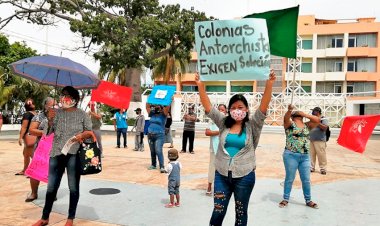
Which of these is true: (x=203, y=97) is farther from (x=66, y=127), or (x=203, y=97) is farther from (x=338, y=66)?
Result: (x=338, y=66)

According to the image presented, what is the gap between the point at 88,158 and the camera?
205 inches

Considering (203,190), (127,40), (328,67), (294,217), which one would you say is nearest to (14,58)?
(127,40)

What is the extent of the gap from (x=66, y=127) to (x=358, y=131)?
5823 millimetres

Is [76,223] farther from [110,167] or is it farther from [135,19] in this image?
[135,19]

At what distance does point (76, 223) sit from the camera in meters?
5.34

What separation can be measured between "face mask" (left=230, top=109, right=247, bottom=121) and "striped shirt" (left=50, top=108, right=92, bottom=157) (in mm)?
2175

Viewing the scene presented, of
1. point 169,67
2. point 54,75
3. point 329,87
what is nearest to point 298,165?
point 54,75

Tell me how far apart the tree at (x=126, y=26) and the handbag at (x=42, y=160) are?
61.3 feet

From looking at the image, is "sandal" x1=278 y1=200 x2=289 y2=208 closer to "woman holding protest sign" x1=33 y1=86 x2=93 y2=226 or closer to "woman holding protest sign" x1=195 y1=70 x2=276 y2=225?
"woman holding protest sign" x1=195 y1=70 x2=276 y2=225

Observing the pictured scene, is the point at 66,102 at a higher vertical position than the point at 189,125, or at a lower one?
higher

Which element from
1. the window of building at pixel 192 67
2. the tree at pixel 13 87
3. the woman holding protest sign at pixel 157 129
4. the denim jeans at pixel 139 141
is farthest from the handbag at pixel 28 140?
the window of building at pixel 192 67

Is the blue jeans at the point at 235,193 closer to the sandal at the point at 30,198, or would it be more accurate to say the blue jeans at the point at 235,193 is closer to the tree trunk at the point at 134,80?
the sandal at the point at 30,198

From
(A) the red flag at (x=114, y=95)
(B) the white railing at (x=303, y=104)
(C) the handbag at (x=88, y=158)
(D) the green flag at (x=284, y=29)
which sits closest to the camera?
(D) the green flag at (x=284, y=29)

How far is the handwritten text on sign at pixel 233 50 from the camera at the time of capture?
4.25 metres
